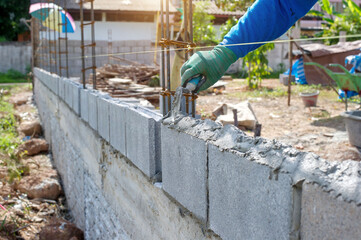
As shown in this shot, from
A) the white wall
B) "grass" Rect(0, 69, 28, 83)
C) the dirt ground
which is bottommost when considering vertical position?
the dirt ground

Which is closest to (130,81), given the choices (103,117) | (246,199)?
(103,117)

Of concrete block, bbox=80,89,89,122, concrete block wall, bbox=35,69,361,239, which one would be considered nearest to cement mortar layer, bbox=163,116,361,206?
concrete block wall, bbox=35,69,361,239

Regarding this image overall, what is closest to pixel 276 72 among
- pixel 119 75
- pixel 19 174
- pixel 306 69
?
pixel 306 69

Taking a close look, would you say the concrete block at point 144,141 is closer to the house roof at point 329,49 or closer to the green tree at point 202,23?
the house roof at point 329,49

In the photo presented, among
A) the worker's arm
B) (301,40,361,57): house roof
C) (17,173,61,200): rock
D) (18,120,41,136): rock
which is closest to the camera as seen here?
the worker's arm

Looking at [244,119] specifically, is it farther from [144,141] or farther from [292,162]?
[292,162]

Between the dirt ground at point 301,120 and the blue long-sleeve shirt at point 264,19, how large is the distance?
302 cm

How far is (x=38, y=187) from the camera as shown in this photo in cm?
688

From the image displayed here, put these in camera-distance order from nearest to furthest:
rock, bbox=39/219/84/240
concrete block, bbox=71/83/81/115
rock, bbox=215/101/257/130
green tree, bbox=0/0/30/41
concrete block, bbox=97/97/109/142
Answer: concrete block, bbox=97/97/109/142 → rock, bbox=39/219/84/240 → concrete block, bbox=71/83/81/115 → rock, bbox=215/101/257/130 → green tree, bbox=0/0/30/41

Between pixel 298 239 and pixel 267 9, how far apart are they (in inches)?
63.1

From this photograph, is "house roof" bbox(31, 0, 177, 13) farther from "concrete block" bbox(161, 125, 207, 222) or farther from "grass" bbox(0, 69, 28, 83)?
"concrete block" bbox(161, 125, 207, 222)

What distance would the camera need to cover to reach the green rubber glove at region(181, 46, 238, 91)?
2406 mm

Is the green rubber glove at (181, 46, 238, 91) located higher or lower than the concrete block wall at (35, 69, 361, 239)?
higher

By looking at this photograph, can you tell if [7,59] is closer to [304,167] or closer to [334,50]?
[334,50]
